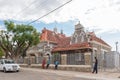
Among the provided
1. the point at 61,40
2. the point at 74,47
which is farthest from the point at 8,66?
the point at 61,40

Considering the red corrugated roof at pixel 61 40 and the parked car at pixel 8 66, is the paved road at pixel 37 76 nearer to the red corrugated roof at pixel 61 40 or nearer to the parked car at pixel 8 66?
the parked car at pixel 8 66

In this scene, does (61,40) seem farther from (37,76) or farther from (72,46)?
(37,76)

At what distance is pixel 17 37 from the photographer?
40.8 m

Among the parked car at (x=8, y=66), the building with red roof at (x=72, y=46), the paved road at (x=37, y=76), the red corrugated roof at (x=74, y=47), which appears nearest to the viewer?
the paved road at (x=37, y=76)

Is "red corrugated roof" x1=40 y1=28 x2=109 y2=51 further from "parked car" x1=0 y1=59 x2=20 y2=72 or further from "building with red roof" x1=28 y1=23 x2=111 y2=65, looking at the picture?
"parked car" x1=0 y1=59 x2=20 y2=72

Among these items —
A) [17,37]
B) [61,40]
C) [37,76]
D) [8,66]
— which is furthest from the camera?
[61,40]

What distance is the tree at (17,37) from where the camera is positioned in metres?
40.8

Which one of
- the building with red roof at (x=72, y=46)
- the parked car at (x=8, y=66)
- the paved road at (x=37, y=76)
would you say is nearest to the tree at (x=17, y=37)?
the building with red roof at (x=72, y=46)

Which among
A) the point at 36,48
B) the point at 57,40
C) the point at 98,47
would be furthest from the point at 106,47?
the point at 36,48

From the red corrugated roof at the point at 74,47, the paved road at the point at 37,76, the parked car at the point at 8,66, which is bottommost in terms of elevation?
the paved road at the point at 37,76

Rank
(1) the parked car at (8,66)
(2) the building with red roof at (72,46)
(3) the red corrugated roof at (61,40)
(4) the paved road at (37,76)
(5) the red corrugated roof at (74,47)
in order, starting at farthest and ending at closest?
(3) the red corrugated roof at (61,40), (5) the red corrugated roof at (74,47), (2) the building with red roof at (72,46), (1) the parked car at (8,66), (4) the paved road at (37,76)

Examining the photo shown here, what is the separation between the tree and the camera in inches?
1606

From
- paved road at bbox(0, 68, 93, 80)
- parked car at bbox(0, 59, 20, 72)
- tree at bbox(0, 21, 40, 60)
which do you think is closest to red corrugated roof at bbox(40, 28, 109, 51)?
tree at bbox(0, 21, 40, 60)

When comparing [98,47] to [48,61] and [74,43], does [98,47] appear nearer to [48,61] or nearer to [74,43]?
[74,43]
